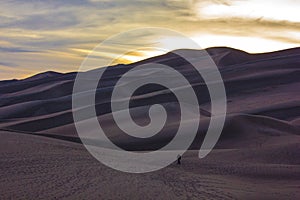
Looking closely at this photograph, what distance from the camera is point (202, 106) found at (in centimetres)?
4753

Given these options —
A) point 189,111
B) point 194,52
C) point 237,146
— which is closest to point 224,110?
point 189,111

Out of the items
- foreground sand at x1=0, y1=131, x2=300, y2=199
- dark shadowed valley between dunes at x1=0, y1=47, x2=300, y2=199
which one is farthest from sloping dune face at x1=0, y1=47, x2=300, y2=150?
foreground sand at x1=0, y1=131, x2=300, y2=199

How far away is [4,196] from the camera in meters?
10.9

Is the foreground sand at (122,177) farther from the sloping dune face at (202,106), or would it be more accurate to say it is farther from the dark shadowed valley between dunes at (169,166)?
the sloping dune face at (202,106)

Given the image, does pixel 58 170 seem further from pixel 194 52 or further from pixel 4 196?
pixel 194 52

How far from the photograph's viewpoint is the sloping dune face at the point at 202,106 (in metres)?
28.5

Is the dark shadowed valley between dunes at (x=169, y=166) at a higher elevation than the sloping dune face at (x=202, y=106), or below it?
below

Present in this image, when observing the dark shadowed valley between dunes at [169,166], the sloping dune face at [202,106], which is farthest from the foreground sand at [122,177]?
the sloping dune face at [202,106]

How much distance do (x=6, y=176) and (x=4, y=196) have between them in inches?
82.0

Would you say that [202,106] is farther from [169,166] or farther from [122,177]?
[122,177]

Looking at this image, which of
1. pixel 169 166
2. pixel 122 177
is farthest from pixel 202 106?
pixel 122 177

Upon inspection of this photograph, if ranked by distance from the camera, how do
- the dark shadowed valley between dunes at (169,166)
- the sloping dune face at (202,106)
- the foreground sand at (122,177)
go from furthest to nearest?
the sloping dune face at (202,106) → the dark shadowed valley between dunes at (169,166) → the foreground sand at (122,177)

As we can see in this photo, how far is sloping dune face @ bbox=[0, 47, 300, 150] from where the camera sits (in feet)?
93.5

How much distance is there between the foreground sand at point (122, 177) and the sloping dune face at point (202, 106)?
263 inches
